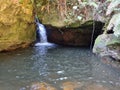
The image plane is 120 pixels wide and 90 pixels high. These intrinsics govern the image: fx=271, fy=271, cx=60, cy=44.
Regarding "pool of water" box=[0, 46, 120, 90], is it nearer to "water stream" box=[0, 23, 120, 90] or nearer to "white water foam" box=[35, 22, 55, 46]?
"water stream" box=[0, 23, 120, 90]

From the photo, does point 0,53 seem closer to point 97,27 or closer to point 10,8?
point 10,8

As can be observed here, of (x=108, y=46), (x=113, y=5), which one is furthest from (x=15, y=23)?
(x=113, y=5)

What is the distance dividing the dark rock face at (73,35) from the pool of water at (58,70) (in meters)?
0.71

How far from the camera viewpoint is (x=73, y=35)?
8320mm

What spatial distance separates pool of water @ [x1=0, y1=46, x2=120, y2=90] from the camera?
17.2 feet

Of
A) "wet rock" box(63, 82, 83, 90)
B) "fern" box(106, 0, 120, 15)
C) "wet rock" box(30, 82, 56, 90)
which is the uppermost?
"fern" box(106, 0, 120, 15)

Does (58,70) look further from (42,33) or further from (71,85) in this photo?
(42,33)

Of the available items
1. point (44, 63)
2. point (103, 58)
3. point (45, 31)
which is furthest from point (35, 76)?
point (45, 31)

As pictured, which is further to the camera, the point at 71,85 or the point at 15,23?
the point at 15,23

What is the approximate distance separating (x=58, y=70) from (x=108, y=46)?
1520 millimetres

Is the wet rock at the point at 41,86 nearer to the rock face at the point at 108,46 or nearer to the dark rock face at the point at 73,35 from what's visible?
the rock face at the point at 108,46

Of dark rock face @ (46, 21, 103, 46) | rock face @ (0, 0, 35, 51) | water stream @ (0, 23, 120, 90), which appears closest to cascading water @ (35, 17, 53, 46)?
dark rock face @ (46, 21, 103, 46)

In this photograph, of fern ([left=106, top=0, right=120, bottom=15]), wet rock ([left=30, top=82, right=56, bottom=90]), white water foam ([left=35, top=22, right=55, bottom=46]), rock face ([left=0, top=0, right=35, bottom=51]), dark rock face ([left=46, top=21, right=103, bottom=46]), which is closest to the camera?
wet rock ([left=30, top=82, right=56, bottom=90])

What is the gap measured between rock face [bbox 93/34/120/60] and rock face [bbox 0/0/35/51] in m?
2.08
